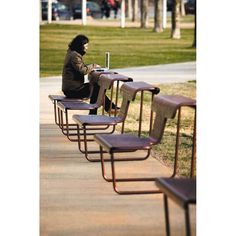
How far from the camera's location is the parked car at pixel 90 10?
4006 centimetres

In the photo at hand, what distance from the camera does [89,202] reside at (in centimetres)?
694

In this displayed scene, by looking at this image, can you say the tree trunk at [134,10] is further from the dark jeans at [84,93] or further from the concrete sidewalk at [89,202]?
the concrete sidewalk at [89,202]

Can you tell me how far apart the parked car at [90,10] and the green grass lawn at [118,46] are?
165 inches

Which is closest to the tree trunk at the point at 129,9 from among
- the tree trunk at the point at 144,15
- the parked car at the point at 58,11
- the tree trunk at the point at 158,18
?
the parked car at the point at 58,11

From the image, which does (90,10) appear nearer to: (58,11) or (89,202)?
(58,11)

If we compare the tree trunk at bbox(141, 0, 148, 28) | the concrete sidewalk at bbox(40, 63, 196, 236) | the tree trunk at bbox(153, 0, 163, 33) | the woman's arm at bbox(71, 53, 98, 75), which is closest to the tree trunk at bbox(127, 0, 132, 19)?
the tree trunk at bbox(141, 0, 148, 28)

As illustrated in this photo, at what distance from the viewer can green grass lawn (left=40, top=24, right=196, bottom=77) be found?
2189cm

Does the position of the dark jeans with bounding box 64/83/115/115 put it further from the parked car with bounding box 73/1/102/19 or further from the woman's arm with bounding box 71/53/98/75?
the parked car with bounding box 73/1/102/19

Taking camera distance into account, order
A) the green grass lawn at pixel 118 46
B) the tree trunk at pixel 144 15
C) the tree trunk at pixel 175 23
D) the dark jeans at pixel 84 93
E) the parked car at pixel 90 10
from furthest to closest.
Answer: the parked car at pixel 90 10
the tree trunk at pixel 144 15
the tree trunk at pixel 175 23
the green grass lawn at pixel 118 46
the dark jeans at pixel 84 93

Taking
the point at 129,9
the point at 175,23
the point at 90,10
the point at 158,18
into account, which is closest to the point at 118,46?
the point at 175,23

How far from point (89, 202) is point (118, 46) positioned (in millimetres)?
20616
